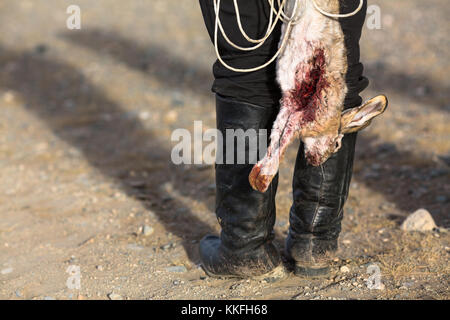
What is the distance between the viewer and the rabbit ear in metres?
2.06

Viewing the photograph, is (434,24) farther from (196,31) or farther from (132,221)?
(132,221)

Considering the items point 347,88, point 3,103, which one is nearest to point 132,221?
point 347,88

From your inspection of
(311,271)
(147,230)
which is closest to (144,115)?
(147,230)

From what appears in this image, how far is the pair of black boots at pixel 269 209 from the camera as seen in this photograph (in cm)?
223

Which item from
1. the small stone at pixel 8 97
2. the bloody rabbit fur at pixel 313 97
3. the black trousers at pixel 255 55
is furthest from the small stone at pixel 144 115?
the bloody rabbit fur at pixel 313 97

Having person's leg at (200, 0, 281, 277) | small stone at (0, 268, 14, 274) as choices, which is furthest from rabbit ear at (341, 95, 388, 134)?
small stone at (0, 268, 14, 274)

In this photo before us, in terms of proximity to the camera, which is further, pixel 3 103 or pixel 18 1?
pixel 18 1

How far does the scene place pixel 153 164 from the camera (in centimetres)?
398

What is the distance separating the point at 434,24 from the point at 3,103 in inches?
178

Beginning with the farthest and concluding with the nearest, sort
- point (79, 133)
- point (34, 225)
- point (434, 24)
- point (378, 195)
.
Answer: point (434, 24) < point (79, 133) < point (378, 195) < point (34, 225)

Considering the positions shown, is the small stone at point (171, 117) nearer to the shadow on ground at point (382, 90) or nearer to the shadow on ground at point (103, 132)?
the shadow on ground at point (103, 132)

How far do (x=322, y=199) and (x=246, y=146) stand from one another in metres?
0.36

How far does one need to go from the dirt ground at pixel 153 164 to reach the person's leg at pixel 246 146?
11 centimetres

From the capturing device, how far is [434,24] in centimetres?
643
